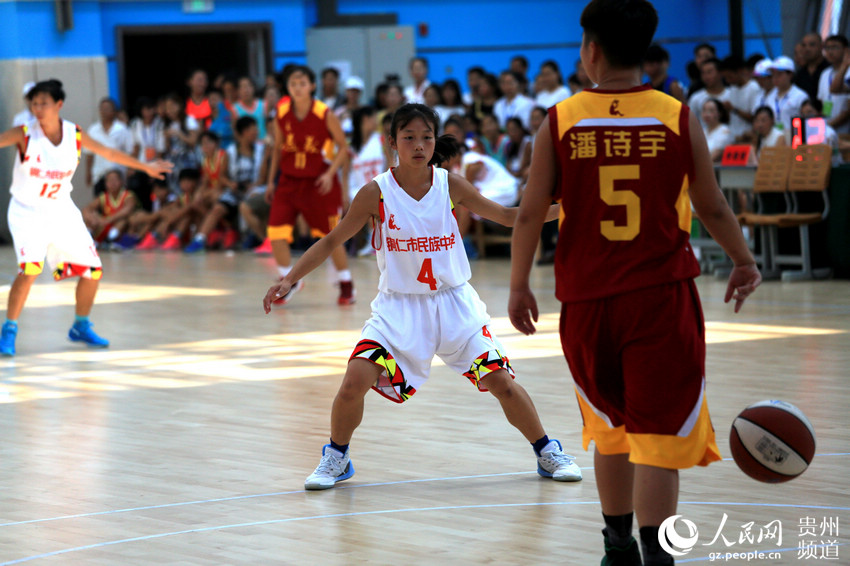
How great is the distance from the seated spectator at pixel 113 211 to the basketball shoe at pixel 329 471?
44.5ft

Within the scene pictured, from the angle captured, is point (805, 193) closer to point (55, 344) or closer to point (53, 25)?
point (55, 344)

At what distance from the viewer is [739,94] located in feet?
41.2

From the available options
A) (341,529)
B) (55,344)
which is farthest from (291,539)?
(55,344)

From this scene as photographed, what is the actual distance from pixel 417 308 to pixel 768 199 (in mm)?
7096

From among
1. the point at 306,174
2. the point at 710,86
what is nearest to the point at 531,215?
the point at 306,174

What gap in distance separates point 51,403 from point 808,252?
6.87m

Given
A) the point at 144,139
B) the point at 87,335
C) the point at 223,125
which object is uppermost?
the point at 223,125

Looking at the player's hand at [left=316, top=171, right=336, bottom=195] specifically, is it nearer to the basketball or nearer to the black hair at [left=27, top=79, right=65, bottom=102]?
the black hair at [left=27, top=79, right=65, bottom=102]

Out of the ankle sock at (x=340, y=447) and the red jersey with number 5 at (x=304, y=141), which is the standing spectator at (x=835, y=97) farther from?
the ankle sock at (x=340, y=447)

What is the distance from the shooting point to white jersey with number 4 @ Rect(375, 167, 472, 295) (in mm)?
4660

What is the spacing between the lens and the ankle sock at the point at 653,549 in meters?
3.00

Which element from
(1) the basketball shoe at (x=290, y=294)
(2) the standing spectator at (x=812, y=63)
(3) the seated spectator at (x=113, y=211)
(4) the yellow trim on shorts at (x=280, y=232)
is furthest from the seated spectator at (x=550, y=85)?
(3) the seated spectator at (x=113, y=211)

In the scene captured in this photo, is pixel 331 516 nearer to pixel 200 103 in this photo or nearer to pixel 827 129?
pixel 827 129

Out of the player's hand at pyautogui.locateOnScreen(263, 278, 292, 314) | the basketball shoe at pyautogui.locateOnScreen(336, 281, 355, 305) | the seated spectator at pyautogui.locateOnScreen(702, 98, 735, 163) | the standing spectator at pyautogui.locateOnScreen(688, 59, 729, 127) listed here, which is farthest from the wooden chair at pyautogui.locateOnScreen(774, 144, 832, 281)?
the player's hand at pyautogui.locateOnScreen(263, 278, 292, 314)
